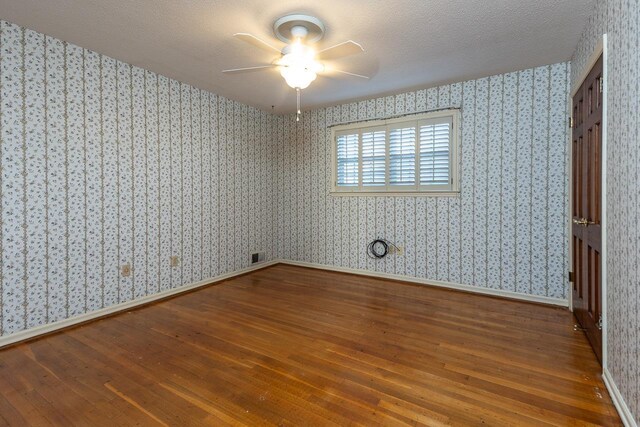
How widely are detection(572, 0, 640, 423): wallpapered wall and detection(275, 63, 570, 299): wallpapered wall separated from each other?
149cm

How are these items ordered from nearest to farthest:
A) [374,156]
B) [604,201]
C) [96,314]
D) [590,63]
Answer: [604,201]
[590,63]
[96,314]
[374,156]

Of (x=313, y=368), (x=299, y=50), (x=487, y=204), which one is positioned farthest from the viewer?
(x=487, y=204)

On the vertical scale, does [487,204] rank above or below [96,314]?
above

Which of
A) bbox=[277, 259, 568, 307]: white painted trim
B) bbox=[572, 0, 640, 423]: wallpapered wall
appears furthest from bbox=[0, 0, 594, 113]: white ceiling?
bbox=[277, 259, 568, 307]: white painted trim

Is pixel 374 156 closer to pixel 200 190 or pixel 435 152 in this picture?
pixel 435 152

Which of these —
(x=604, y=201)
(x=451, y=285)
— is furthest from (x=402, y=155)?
(x=604, y=201)

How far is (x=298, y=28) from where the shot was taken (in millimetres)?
2475

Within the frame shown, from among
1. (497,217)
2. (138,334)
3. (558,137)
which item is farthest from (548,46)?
(138,334)

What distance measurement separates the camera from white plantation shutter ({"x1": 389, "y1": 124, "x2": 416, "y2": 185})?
13.8 ft

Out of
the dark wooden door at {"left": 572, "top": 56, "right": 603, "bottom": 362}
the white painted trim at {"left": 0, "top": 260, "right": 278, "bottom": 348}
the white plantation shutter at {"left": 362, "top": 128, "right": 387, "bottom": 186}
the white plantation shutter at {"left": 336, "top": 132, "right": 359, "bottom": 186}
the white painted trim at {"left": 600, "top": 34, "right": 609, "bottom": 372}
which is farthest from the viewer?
the white plantation shutter at {"left": 336, "top": 132, "right": 359, "bottom": 186}

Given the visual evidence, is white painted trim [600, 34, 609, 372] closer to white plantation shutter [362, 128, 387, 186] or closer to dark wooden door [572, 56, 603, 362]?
dark wooden door [572, 56, 603, 362]

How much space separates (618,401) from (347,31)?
3.00 meters

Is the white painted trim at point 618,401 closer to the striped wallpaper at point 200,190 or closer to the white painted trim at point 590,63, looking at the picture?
the striped wallpaper at point 200,190

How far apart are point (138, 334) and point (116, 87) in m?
2.40
